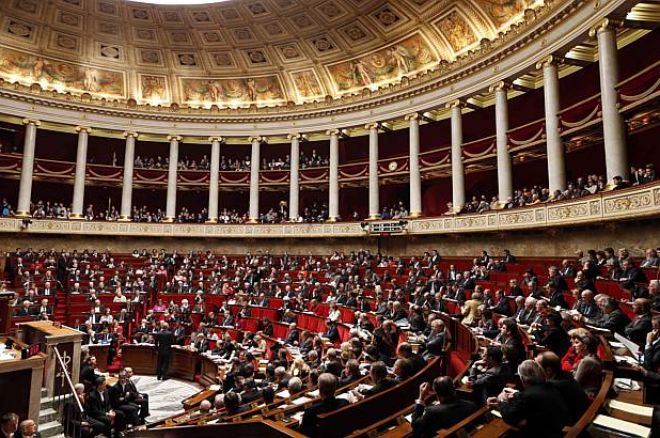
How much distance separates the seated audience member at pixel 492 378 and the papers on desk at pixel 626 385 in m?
0.97

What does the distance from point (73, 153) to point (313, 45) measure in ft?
52.3

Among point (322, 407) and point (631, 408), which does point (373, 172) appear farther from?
point (631, 408)

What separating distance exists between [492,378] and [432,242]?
15535mm

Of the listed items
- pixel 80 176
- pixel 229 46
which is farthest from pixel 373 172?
pixel 80 176

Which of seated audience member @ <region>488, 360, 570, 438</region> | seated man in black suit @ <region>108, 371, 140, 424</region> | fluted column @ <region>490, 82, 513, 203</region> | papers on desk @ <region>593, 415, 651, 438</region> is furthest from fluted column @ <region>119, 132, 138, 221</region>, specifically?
papers on desk @ <region>593, 415, 651, 438</region>

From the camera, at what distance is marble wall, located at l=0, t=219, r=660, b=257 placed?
12000 millimetres

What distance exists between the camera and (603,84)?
13148 millimetres

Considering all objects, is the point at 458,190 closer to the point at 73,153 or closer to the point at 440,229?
the point at 440,229

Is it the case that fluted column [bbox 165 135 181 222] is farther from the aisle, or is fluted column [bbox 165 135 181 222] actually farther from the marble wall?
the aisle

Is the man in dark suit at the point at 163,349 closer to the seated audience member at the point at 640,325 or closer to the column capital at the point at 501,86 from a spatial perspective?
the seated audience member at the point at 640,325

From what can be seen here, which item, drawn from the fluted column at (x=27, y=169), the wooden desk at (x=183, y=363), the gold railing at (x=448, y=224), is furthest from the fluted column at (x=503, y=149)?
the fluted column at (x=27, y=169)

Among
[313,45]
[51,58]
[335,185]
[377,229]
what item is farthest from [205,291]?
[51,58]

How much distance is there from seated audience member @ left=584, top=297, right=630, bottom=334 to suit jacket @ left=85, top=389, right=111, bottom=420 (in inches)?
310

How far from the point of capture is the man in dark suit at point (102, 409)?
7430 mm
